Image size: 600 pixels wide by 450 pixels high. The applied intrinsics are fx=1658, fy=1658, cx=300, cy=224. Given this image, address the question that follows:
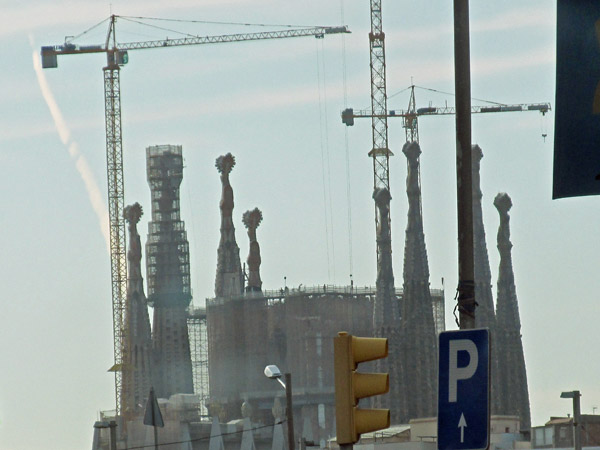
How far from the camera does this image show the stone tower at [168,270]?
166m

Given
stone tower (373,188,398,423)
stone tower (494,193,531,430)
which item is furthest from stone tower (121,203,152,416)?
stone tower (494,193,531,430)

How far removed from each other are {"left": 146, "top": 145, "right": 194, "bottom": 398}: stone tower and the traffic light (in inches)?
6041

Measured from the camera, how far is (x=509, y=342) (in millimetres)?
151375

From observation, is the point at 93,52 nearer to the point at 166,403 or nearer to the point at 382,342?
the point at 166,403

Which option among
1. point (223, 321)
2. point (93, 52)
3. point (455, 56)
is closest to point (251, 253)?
point (223, 321)

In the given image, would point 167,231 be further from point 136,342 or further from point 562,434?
point 562,434

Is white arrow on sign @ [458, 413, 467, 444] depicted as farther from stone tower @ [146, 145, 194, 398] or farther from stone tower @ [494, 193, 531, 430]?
stone tower @ [146, 145, 194, 398]

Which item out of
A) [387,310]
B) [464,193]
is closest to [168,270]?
[387,310]

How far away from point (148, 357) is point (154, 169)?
64.0ft

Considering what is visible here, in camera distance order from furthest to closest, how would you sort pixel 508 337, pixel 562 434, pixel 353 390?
1. pixel 508 337
2. pixel 562 434
3. pixel 353 390

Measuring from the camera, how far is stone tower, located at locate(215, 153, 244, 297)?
165625 mm

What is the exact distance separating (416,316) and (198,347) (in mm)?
40908

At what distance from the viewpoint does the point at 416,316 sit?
146m

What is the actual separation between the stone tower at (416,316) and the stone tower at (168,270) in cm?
2852
